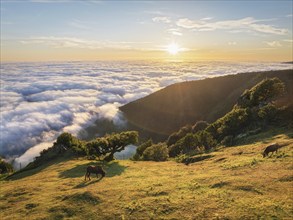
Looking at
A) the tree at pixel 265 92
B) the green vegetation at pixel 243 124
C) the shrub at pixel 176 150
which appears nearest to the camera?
the green vegetation at pixel 243 124

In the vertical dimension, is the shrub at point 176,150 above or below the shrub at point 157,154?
below

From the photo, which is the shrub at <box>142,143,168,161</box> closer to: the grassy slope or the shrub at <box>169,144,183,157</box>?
the shrub at <box>169,144,183,157</box>

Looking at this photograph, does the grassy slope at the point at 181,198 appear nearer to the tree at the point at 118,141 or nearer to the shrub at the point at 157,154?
the tree at the point at 118,141

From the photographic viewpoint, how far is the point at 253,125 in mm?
81188

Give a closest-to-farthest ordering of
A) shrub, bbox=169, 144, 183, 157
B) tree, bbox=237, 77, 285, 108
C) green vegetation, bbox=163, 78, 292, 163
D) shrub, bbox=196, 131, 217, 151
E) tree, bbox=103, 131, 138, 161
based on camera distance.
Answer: tree, bbox=103, 131, 138, 161
green vegetation, bbox=163, 78, 292, 163
shrub, bbox=196, 131, 217, 151
shrub, bbox=169, 144, 183, 157
tree, bbox=237, 77, 285, 108

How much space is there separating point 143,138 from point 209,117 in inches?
1599

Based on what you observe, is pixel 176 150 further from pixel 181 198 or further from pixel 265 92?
pixel 181 198

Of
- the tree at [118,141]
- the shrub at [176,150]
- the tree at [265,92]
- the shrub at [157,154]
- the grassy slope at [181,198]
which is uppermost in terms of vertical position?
the tree at [265,92]

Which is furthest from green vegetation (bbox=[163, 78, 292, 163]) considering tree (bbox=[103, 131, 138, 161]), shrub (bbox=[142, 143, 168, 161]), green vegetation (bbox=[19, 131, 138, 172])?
green vegetation (bbox=[19, 131, 138, 172])

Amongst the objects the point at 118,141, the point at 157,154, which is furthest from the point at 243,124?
the point at 118,141

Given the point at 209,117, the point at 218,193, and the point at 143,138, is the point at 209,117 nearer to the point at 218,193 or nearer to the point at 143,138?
the point at 143,138

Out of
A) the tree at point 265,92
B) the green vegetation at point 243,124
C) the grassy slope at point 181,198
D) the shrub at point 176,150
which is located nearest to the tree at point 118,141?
the green vegetation at point 243,124

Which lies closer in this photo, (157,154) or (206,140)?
(157,154)

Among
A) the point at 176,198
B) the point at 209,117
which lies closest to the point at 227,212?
the point at 176,198
